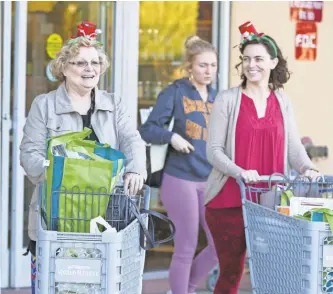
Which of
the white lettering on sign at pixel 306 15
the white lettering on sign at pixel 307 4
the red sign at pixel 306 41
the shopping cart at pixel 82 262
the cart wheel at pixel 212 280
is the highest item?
the white lettering on sign at pixel 307 4

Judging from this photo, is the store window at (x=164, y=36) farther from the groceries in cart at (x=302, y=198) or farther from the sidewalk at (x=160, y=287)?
the groceries in cart at (x=302, y=198)

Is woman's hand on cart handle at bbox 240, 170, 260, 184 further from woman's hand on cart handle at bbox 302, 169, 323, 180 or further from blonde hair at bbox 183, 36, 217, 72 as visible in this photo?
blonde hair at bbox 183, 36, 217, 72

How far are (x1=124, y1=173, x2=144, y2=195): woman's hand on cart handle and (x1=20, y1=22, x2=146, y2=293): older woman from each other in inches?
5.9

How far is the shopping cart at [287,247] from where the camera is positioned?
4.93 m

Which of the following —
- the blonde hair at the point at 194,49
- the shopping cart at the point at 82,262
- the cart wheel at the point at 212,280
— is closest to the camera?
the shopping cart at the point at 82,262

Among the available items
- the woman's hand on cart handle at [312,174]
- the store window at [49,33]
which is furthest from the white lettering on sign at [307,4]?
the woman's hand on cart handle at [312,174]

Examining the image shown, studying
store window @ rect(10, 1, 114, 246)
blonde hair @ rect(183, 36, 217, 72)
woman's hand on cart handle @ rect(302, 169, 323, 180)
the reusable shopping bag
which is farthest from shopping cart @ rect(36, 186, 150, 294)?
store window @ rect(10, 1, 114, 246)

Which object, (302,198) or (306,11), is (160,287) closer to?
(306,11)

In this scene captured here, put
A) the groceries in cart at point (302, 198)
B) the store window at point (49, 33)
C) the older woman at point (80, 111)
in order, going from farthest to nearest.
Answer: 1. the store window at point (49, 33)
2. the older woman at point (80, 111)
3. the groceries in cart at point (302, 198)

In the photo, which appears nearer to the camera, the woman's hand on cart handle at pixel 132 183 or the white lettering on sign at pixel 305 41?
the woman's hand on cart handle at pixel 132 183

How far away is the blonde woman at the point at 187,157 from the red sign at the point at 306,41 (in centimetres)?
178

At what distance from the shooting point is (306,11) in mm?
9211

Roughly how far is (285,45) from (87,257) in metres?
4.94

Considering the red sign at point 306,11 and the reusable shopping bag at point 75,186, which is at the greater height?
the red sign at point 306,11
